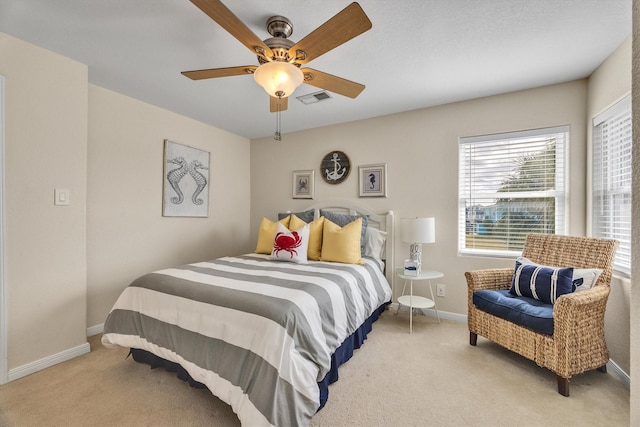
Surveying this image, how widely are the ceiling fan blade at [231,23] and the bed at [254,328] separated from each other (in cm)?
148

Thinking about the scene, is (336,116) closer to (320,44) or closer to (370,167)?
(370,167)

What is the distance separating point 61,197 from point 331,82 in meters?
2.32

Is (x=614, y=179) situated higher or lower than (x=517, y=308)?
higher

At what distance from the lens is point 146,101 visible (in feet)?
10.3

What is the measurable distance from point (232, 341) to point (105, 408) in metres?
0.96

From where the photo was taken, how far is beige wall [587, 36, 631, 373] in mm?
2029

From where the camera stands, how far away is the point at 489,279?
2.58m

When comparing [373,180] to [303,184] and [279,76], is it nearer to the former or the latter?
[303,184]

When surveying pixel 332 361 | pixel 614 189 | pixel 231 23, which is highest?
pixel 231 23

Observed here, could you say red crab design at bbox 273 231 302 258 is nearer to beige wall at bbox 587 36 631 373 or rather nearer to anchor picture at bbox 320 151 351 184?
anchor picture at bbox 320 151 351 184

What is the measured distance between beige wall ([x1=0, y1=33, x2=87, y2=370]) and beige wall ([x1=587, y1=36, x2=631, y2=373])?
4171mm

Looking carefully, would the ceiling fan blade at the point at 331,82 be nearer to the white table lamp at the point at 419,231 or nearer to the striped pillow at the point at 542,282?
the white table lamp at the point at 419,231

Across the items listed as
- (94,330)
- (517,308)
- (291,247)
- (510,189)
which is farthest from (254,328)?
(510,189)

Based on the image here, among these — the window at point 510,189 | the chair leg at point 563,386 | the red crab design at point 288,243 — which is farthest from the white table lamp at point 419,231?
the chair leg at point 563,386
